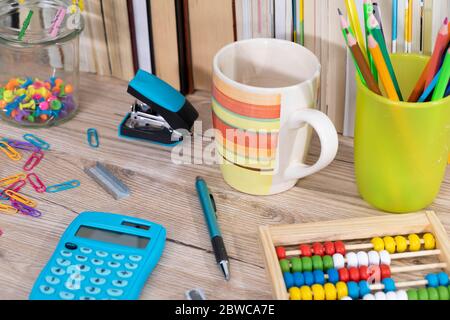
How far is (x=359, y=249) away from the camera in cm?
70

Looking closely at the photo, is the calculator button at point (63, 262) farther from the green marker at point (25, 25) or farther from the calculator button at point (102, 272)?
the green marker at point (25, 25)

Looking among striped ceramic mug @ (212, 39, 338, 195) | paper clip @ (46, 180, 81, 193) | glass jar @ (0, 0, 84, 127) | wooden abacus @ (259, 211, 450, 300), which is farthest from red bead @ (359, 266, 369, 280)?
glass jar @ (0, 0, 84, 127)

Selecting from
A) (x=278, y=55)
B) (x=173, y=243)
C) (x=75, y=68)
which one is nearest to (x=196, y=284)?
(x=173, y=243)

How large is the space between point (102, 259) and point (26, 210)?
0.13 metres

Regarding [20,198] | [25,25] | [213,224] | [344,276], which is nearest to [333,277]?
[344,276]

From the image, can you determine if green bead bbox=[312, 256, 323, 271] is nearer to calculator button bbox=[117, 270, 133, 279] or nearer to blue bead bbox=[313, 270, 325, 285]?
blue bead bbox=[313, 270, 325, 285]

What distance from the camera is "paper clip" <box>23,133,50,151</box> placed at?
84cm

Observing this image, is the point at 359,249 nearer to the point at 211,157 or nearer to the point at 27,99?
the point at 211,157

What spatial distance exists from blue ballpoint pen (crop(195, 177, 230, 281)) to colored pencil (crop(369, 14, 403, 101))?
22 cm

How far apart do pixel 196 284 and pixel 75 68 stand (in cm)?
38

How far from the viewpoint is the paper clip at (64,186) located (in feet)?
2.54

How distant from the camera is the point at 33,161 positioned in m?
0.82
